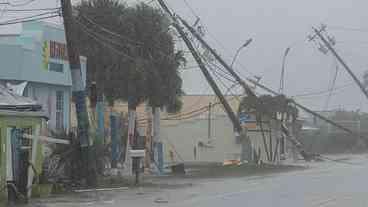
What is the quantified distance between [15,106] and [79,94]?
10.6 feet

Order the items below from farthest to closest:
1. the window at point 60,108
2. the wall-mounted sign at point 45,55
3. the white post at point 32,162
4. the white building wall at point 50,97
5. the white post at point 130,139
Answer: the white post at point 130,139
the window at point 60,108
the wall-mounted sign at point 45,55
the white building wall at point 50,97
the white post at point 32,162

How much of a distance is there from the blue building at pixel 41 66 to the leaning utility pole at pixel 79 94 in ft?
11.4

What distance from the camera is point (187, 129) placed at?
2340 inches

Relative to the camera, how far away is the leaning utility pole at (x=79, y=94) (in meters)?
23.8

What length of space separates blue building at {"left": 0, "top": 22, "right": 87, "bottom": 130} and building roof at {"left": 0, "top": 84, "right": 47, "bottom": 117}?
4825mm

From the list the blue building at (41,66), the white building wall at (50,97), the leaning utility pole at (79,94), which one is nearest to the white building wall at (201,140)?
the white building wall at (50,97)

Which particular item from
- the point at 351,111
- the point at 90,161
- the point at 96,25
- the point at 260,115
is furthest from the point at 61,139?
the point at 351,111

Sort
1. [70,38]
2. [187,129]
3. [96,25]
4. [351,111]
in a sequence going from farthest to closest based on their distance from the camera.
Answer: [351,111] → [187,129] → [96,25] → [70,38]

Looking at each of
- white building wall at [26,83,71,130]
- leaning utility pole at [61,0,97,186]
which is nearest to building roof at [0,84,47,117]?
leaning utility pole at [61,0,97,186]

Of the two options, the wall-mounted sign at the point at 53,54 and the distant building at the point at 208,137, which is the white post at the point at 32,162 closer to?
the wall-mounted sign at the point at 53,54

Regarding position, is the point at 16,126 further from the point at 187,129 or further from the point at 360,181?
the point at 187,129

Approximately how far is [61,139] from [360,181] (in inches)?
458

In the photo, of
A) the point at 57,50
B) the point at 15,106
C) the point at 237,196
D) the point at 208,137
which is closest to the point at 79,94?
the point at 15,106

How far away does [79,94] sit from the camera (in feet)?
79.6
